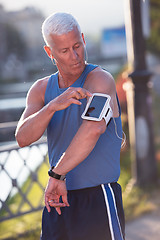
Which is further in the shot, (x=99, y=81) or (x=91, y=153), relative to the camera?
(x=91, y=153)

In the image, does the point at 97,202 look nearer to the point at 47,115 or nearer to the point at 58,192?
the point at 58,192

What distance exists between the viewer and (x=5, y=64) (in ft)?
142

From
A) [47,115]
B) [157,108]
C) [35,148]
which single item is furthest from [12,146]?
[157,108]

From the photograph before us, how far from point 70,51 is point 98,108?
27 cm

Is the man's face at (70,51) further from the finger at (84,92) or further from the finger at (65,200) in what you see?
the finger at (65,200)

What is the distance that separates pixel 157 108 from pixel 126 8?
16.8 feet

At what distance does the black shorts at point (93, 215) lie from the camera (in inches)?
72.3

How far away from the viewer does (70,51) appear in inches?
66.6

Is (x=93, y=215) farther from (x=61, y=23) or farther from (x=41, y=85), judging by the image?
(x=61, y=23)

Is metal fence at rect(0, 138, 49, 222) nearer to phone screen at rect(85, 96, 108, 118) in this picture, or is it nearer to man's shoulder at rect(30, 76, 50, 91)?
man's shoulder at rect(30, 76, 50, 91)

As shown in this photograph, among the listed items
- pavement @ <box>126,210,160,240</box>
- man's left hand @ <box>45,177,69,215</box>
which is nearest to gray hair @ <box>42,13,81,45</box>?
man's left hand @ <box>45,177,69,215</box>

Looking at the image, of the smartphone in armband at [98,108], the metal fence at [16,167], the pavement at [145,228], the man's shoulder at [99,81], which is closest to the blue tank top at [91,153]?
the man's shoulder at [99,81]

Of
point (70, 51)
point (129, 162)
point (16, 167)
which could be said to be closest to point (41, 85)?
point (70, 51)

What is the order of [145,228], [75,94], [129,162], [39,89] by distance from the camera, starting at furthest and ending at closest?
[129,162] → [145,228] → [39,89] → [75,94]
